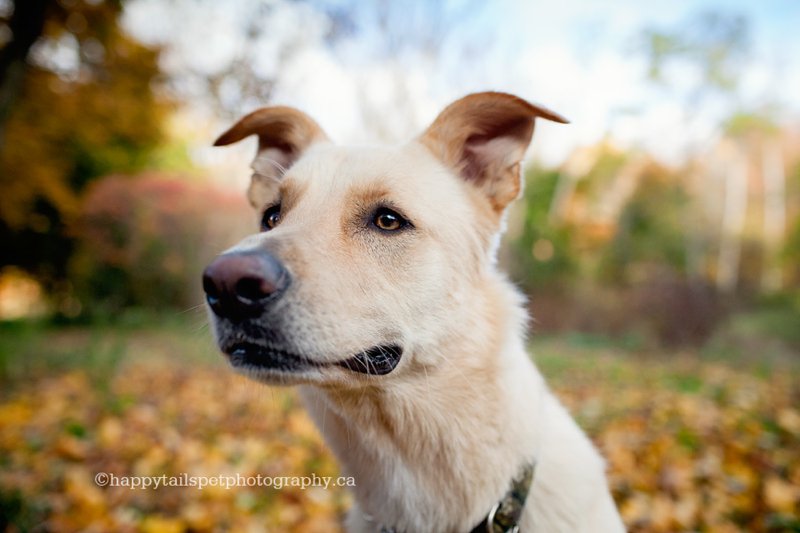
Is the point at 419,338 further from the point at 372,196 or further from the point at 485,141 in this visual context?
the point at 485,141

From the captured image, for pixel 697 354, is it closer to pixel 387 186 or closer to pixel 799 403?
pixel 799 403

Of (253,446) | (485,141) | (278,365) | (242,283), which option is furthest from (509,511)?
(253,446)

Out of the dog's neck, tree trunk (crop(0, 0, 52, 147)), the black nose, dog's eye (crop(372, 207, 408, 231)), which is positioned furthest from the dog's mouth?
tree trunk (crop(0, 0, 52, 147))

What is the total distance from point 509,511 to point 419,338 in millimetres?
750

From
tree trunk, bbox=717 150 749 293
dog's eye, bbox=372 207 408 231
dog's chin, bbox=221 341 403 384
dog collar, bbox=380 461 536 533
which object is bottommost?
tree trunk, bbox=717 150 749 293

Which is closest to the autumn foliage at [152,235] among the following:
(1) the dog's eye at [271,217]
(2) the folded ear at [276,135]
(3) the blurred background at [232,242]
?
(3) the blurred background at [232,242]

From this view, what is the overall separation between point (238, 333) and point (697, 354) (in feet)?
38.2

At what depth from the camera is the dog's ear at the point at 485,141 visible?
2.20m

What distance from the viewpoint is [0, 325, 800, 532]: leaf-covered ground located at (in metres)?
3.18

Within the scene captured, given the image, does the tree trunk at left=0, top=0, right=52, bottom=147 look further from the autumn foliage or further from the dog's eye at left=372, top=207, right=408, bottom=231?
the autumn foliage

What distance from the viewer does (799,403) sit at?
563 cm

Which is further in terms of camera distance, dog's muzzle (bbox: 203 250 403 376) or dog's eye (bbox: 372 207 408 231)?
dog's eye (bbox: 372 207 408 231)

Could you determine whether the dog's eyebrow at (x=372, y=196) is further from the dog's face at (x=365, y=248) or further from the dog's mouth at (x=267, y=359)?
the dog's mouth at (x=267, y=359)

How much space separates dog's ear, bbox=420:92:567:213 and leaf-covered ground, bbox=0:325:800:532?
153 cm
